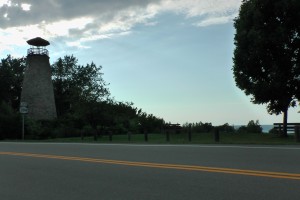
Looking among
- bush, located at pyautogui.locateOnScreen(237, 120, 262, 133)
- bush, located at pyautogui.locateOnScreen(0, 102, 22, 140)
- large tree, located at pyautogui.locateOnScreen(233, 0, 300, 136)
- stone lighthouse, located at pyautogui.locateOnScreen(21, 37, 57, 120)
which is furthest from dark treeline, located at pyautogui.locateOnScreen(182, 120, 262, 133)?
stone lighthouse, located at pyautogui.locateOnScreen(21, 37, 57, 120)

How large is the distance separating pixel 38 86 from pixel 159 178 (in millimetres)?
53558

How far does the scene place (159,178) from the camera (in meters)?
9.25

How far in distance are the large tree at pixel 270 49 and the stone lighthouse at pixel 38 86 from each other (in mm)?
35771

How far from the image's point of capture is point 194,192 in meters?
7.60

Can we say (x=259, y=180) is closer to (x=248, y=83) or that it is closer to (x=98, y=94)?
(x=248, y=83)

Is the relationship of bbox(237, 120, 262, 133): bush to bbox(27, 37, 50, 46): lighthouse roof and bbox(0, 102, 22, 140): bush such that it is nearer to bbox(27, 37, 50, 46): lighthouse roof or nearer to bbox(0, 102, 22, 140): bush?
bbox(0, 102, 22, 140): bush

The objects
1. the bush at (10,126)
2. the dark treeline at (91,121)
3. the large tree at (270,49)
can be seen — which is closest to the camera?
the large tree at (270,49)

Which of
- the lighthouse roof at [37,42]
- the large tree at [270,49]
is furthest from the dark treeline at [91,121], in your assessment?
the lighthouse roof at [37,42]

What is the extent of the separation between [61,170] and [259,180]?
17.5 ft

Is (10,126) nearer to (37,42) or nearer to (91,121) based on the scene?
(91,121)

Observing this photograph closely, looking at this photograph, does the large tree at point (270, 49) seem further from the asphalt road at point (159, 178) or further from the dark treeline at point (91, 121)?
the asphalt road at point (159, 178)

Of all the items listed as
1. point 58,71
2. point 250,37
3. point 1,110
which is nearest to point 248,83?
point 250,37

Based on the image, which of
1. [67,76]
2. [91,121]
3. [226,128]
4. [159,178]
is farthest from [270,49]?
[67,76]

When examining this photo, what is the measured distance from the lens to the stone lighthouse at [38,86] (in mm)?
59750
